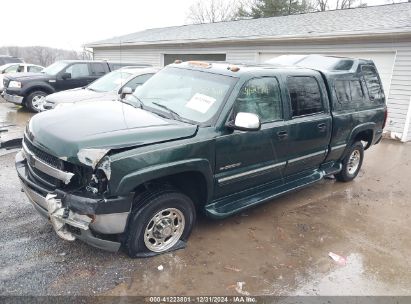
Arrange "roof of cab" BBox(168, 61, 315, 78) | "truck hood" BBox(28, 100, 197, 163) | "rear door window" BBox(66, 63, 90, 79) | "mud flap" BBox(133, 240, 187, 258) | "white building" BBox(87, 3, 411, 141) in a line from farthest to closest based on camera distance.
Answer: "rear door window" BBox(66, 63, 90, 79)
"white building" BBox(87, 3, 411, 141)
"roof of cab" BBox(168, 61, 315, 78)
"mud flap" BBox(133, 240, 187, 258)
"truck hood" BBox(28, 100, 197, 163)

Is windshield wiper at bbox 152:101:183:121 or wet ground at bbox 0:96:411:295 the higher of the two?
windshield wiper at bbox 152:101:183:121

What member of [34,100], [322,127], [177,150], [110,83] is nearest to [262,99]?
[322,127]

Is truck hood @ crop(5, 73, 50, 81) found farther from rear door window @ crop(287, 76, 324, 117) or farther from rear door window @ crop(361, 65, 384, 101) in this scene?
rear door window @ crop(361, 65, 384, 101)

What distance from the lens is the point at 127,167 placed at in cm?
298

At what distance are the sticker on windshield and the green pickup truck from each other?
0.01 metres

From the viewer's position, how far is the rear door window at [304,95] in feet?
14.7

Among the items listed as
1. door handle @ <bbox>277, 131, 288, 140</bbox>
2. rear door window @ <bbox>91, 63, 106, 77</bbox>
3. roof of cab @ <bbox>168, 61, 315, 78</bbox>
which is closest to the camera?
roof of cab @ <bbox>168, 61, 315, 78</bbox>

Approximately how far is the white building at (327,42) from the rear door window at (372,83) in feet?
13.7

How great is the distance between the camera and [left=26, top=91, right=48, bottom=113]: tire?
1109cm

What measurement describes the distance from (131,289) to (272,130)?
7.58ft

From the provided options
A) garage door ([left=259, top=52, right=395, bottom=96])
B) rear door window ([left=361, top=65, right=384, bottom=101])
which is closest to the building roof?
garage door ([left=259, top=52, right=395, bottom=96])

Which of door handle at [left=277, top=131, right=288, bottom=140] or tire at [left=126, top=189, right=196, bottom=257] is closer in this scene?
tire at [left=126, top=189, right=196, bottom=257]

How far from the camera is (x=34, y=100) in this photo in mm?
11188

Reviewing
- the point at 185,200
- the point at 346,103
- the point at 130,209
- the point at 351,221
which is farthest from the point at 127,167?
the point at 346,103
